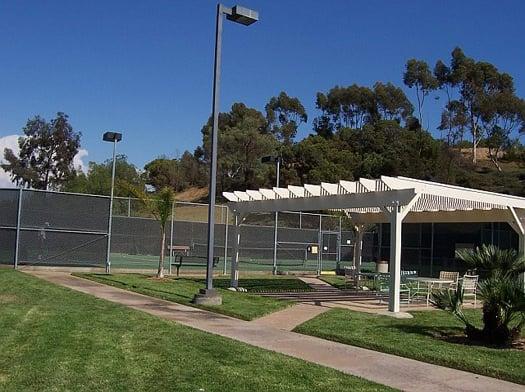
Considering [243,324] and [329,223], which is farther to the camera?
[329,223]

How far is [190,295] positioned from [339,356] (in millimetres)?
8350

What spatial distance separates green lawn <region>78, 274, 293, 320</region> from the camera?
47.6ft

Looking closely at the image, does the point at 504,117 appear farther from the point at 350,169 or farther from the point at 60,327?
the point at 60,327

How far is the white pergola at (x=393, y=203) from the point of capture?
15523mm

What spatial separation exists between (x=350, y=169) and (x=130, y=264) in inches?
1732

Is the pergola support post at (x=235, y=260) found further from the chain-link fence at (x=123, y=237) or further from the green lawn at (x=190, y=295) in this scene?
the chain-link fence at (x=123, y=237)

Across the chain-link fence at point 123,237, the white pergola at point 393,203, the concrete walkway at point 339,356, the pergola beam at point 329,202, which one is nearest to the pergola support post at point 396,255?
the white pergola at point 393,203

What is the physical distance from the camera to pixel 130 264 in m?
26.8

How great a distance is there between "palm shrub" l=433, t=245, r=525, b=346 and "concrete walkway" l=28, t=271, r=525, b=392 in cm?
208

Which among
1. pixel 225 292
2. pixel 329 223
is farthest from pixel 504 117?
pixel 225 292

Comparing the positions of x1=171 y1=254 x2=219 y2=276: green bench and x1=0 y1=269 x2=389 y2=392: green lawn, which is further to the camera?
x1=171 y1=254 x2=219 y2=276: green bench

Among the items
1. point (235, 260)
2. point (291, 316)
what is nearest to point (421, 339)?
point (291, 316)

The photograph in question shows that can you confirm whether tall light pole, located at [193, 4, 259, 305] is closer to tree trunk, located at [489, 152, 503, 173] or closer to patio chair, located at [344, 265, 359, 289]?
patio chair, located at [344, 265, 359, 289]

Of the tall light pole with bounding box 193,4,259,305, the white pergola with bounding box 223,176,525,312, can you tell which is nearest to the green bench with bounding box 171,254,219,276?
the white pergola with bounding box 223,176,525,312
